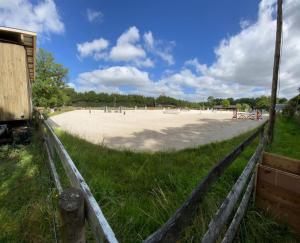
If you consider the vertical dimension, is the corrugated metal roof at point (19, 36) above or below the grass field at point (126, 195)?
above

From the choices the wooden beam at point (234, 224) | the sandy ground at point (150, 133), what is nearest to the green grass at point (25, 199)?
the wooden beam at point (234, 224)

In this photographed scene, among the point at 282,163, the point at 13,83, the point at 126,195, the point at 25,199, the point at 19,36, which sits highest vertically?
the point at 19,36

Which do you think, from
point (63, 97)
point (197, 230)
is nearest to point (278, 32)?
point (197, 230)

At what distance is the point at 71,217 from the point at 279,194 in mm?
2692

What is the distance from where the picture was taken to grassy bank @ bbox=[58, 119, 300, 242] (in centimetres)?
231

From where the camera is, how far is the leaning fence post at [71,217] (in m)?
0.94

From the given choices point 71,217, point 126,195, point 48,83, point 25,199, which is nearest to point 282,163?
point 126,195

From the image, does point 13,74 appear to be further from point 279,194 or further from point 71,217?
point 279,194

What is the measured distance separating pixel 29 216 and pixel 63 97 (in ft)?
149

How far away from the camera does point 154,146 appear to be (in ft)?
24.6

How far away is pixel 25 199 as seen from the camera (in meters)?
3.04

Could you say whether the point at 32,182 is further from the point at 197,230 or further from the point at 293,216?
the point at 293,216

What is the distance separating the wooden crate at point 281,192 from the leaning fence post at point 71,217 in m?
2.54

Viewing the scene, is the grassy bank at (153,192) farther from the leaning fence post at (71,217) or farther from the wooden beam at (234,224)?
the leaning fence post at (71,217)
